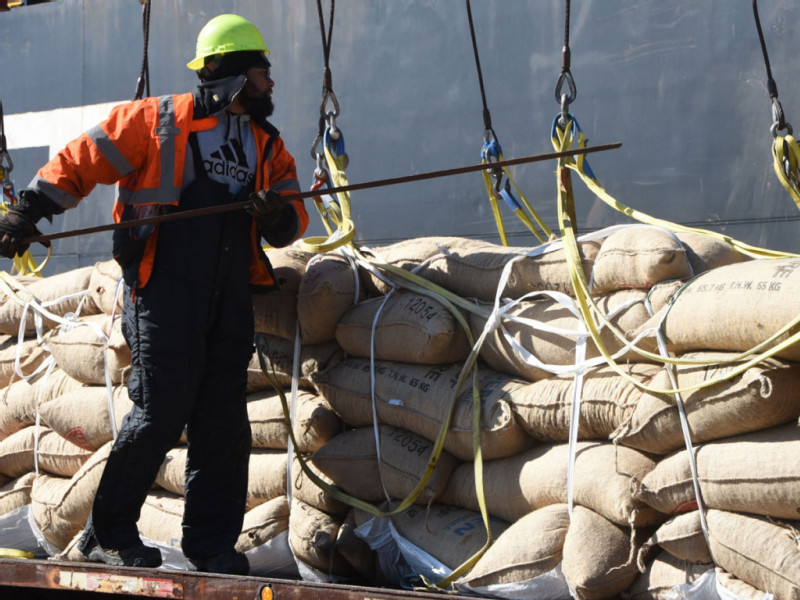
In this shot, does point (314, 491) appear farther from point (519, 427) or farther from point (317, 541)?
point (519, 427)

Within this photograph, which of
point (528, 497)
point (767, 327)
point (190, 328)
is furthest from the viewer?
point (190, 328)

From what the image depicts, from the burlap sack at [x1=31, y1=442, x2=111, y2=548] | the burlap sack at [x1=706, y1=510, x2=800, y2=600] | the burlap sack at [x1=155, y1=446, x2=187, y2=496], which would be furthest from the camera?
the burlap sack at [x1=31, y1=442, x2=111, y2=548]

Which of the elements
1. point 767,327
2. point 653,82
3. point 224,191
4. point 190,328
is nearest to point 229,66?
point 224,191

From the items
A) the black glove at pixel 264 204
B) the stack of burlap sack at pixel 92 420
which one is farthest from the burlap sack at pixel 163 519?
the black glove at pixel 264 204

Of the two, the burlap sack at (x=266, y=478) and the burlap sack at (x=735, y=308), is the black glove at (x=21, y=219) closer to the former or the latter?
the burlap sack at (x=266, y=478)

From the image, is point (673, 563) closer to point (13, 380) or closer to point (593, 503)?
point (593, 503)

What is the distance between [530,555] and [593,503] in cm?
23

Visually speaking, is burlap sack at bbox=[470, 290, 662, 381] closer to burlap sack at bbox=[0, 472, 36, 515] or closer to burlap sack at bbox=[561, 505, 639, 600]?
burlap sack at bbox=[561, 505, 639, 600]

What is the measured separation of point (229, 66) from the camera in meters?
3.22

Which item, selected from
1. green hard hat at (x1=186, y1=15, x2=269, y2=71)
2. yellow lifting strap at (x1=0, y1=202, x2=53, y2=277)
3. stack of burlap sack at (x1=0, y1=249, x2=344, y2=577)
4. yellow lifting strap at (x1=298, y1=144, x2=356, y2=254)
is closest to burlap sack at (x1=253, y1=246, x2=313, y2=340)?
stack of burlap sack at (x1=0, y1=249, x2=344, y2=577)

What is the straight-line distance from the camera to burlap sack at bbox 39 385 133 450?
3.73 m

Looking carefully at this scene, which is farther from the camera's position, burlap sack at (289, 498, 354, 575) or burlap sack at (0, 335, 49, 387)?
burlap sack at (0, 335, 49, 387)

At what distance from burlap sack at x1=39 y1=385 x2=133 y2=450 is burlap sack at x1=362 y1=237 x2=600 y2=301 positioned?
111cm

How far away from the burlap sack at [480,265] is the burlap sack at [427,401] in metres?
0.31
